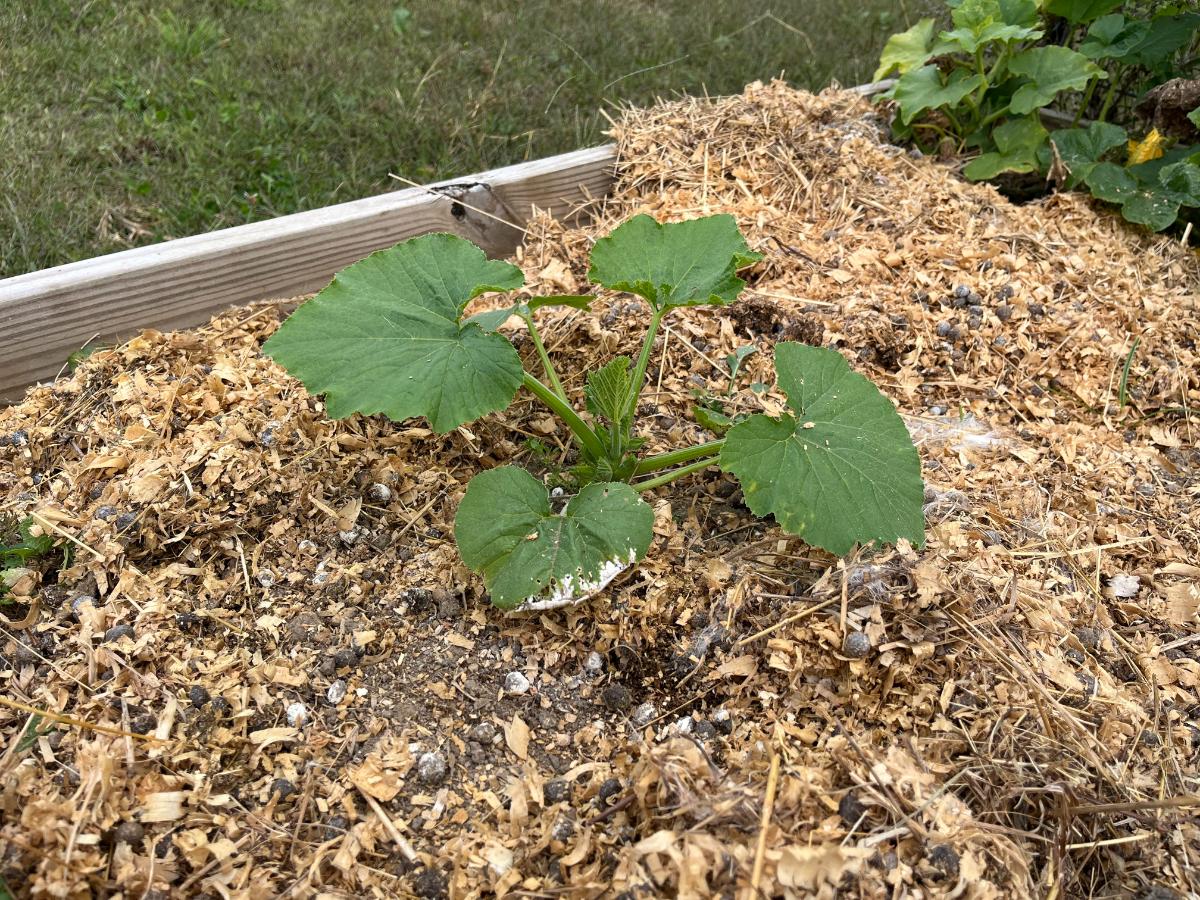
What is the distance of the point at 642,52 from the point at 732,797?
3385mm

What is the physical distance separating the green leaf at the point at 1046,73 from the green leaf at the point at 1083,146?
0.15 metres

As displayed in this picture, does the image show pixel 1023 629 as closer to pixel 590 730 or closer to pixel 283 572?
pixel 590 730

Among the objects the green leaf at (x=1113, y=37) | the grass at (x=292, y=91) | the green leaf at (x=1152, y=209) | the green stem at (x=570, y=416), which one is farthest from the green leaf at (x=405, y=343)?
the green leaf at (x=1113, y=37)

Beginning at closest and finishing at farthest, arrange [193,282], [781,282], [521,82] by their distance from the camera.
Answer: [193,282]
[781,282]
[521,82]

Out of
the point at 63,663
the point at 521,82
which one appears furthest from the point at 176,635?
the point at 521,82

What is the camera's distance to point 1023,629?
1.59 metres

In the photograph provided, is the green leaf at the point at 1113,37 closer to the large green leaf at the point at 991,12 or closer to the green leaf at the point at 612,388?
the large green leaf at the point at 991,12

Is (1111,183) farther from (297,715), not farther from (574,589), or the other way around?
(297,715)

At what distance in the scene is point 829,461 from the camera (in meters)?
1.56

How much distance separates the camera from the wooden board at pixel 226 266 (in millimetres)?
1979

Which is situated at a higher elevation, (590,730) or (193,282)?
(193,282)

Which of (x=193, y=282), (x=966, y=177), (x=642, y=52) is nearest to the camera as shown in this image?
(x=193, y=282)

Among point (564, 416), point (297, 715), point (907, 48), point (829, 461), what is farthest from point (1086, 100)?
point (297, 715)

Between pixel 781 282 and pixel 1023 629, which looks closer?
pixel 1023 629
